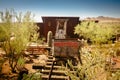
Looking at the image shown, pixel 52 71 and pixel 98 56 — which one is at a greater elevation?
pixel 98 56

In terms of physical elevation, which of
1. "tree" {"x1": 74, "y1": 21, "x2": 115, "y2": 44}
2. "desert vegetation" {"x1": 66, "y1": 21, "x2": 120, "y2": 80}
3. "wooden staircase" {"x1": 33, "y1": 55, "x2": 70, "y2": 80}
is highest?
"tree" {"x1": 74, "y1": 21, "x2": 115, "y2": 44}

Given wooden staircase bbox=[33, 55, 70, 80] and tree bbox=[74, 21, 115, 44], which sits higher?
tree bbox=[74, 21, 115, 44]

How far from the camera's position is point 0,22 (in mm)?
13406

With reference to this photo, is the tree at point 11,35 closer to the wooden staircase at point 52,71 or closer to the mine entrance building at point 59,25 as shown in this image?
the wooden staircase at point 52,71

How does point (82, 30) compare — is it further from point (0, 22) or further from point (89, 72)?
point (89, 72)

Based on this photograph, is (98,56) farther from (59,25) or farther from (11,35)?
(59,25)

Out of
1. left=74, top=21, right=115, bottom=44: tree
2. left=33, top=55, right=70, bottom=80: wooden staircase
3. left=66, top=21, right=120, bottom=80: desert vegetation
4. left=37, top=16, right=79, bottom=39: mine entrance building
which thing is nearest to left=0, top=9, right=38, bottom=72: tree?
left=33, top=55, right=70, bottom=80: wooden staircase

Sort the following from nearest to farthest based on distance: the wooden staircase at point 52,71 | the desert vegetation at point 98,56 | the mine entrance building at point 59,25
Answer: the desert vegetation at point 98,56 → the wooden staircase at point 52,71 → the mine entrance building at point 59,25

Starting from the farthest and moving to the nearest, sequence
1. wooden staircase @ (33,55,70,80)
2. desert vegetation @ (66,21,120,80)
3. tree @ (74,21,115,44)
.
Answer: tree @ (74,21,115,44)
wooden staircase @ (33,55,70,80)
desert vegetation @ (66,21,120,80)

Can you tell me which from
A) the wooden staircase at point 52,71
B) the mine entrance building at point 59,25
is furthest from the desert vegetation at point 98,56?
the mine entrance building at point 59,25

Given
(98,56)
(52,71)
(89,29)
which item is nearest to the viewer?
(98,56)

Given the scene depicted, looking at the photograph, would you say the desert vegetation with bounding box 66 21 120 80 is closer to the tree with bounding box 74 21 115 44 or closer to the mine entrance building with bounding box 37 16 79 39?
the tree with bounding box 74 21 115 44

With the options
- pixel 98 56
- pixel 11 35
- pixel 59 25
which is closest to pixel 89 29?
pixel 59 25

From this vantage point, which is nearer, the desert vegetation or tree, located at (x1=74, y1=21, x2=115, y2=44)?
the desert vegetation
